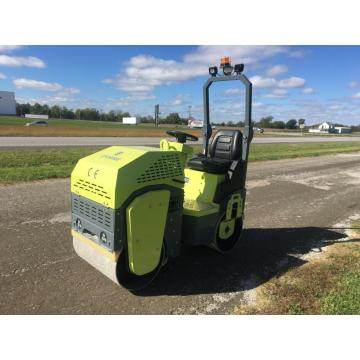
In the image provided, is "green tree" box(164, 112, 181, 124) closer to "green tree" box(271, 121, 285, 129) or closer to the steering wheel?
"green tree" box(271, 121, 285, 129)

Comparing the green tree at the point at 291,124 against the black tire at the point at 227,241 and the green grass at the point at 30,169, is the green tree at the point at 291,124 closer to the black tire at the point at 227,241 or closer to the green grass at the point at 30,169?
the green grass at the point at 30,169

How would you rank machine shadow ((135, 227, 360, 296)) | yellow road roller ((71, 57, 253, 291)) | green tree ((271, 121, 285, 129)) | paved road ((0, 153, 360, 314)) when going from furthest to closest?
1. green tree ((271, 121, 285, 129))
2. machine shadow ((135, 227, 360, 296))
3. paved road ((0, 153, 360, 314))
4. yellow road roller ((71, 57, 253, 291))

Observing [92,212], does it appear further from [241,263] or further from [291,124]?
[291,124]

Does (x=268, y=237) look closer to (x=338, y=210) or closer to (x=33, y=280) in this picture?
(x=338, y=210)

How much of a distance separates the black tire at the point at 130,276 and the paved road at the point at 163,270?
95 millimetres

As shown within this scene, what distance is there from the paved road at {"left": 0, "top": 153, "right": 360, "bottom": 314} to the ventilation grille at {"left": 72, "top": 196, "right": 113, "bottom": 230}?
28.3 inches

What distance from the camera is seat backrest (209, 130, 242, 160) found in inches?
164

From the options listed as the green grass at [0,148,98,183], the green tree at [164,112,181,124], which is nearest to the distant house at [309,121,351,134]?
the green tree at [164,112,181,124]

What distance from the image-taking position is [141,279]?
128 inches

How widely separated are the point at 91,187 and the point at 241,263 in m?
2.09

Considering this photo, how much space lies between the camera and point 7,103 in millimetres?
84375

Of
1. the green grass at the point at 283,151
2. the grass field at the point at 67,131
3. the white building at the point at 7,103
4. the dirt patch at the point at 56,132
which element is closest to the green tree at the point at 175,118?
the grass field at the point at 67,131

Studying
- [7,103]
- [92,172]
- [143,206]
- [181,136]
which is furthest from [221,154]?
[7,103]

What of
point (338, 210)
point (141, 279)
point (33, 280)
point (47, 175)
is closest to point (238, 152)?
point (141, 279)
